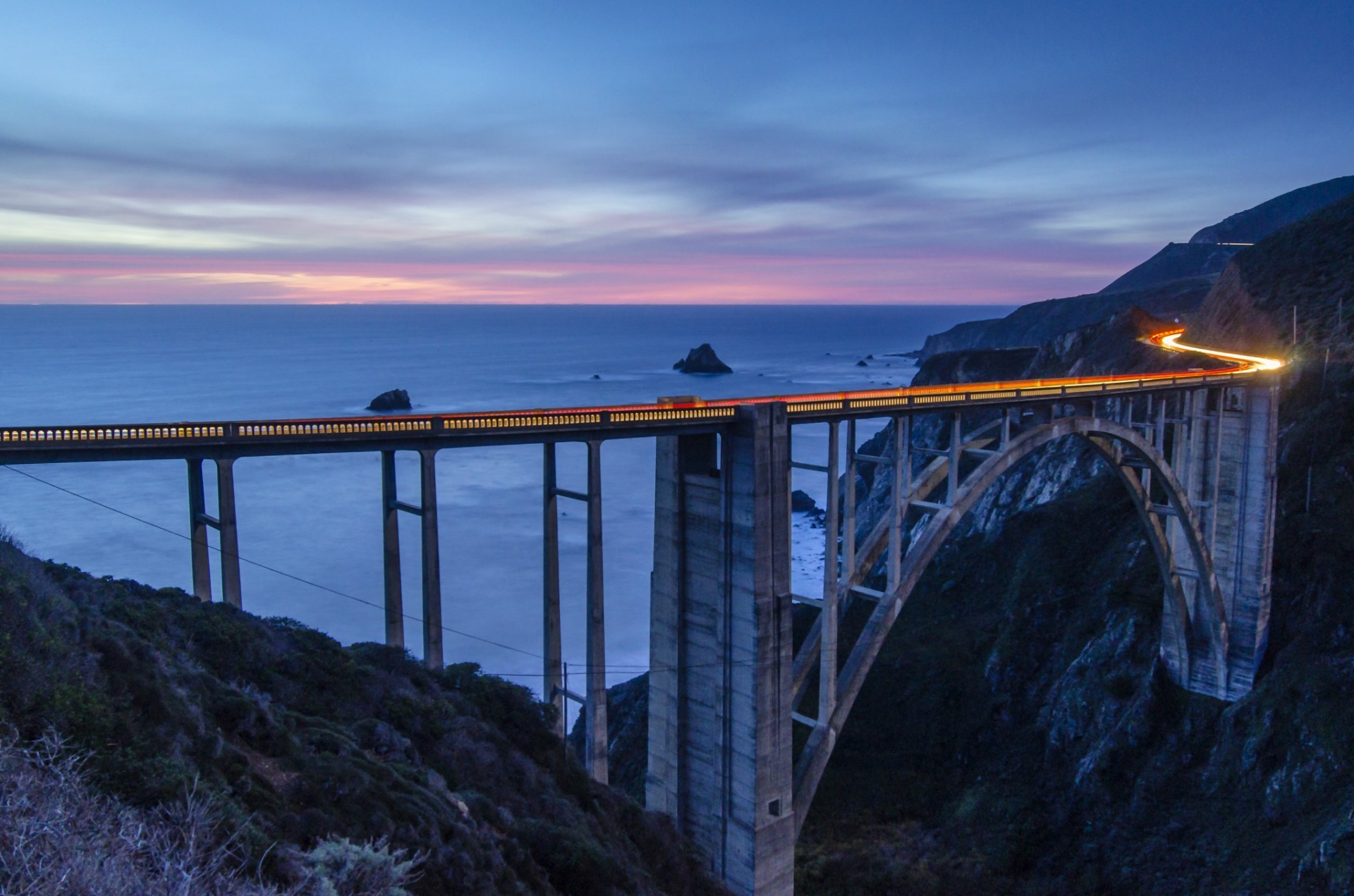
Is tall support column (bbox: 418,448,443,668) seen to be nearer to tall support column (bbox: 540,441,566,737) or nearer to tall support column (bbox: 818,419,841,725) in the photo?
tall support column (bbox: 540,441,566,737)

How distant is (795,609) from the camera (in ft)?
172

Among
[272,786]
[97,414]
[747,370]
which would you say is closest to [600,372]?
[747,370]

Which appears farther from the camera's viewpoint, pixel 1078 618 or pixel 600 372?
pixel 600 372

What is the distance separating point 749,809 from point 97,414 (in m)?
95.6

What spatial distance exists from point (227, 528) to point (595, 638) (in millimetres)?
8301

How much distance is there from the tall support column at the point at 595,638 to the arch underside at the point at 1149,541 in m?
5.69

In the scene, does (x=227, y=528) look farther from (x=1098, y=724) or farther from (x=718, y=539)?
(x=1098, y=724)

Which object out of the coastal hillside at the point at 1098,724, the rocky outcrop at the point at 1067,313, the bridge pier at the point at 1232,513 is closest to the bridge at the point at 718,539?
the bridge pier at the point at 1232,513

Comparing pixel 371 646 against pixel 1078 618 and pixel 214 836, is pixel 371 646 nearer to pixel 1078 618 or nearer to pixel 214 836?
pixel 214 836

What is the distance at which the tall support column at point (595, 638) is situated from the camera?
20203 mm

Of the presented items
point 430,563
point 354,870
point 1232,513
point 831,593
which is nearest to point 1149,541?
point 1232,513

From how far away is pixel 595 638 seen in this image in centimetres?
2056

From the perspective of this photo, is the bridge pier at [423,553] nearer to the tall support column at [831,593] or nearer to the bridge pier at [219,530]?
the bridge pier at [219,530]

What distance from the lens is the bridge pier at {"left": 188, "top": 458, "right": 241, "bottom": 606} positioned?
16.1 metres
